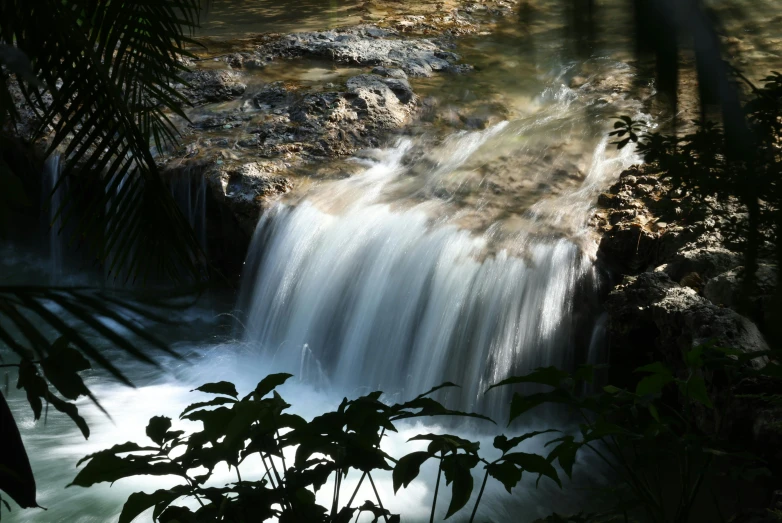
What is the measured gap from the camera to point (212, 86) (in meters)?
8.22

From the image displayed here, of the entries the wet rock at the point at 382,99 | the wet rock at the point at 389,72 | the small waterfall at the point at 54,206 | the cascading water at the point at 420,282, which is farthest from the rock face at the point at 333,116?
the small waterfall at the point at 54,206

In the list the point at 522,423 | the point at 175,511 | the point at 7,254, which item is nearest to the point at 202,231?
the point at 7,254

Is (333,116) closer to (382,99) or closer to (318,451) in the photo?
(382,99)

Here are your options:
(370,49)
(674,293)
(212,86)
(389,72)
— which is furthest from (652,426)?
(370,49)

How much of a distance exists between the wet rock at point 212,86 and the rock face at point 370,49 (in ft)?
2.65

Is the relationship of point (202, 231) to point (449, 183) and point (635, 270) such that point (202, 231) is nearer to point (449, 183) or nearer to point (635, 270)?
point (449, 183)

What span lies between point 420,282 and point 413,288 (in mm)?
70

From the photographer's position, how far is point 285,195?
6.69 meters

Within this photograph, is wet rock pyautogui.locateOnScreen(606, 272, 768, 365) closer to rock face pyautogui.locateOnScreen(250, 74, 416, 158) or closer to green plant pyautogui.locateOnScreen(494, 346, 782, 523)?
green plant pyautogui.locateOnScreen(494, 346, 782, 523)

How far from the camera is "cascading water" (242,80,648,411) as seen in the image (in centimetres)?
506

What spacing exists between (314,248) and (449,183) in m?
1.30

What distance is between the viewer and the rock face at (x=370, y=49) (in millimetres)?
8578

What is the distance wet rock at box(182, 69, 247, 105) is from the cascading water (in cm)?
210

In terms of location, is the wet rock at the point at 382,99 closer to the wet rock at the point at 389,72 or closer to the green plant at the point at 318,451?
A: the wet rock at the point at 389,72
